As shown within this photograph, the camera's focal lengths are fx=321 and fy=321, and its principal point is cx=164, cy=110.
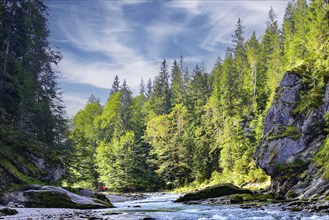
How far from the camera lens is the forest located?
32.8 metres

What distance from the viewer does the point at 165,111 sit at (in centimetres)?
8906

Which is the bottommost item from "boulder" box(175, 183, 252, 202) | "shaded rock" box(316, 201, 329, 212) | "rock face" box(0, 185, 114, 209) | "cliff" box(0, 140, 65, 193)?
"shaded rock" box(316, 201, 329, 212)

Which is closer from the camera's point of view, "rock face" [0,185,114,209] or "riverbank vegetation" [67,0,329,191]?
"rock face" [0,185,114,209]

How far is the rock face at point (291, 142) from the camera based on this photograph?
2733 centimetres

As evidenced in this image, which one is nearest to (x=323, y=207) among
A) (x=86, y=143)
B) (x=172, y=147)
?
(x=86, y=143)

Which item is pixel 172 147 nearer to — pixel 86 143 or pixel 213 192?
pixel 86 143

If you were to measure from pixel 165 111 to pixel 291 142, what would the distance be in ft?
198

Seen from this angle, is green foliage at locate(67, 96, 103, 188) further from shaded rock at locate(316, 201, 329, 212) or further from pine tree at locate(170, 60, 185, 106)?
shaded rock at locate(316, 201, 329, 212)

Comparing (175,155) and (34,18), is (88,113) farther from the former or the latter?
(34,18)

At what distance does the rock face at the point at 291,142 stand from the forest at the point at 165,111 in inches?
56.2

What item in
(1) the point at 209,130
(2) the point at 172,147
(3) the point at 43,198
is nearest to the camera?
(3) the point at 43,198

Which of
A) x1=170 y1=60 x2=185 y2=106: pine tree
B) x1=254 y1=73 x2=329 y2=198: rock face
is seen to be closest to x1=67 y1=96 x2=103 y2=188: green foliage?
x1=254 y1=73 x2=329 y2=198: rock face

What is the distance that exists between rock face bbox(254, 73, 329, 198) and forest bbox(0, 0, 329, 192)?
4.68ft

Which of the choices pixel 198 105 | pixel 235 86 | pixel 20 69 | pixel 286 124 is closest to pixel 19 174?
pixel 20 69
